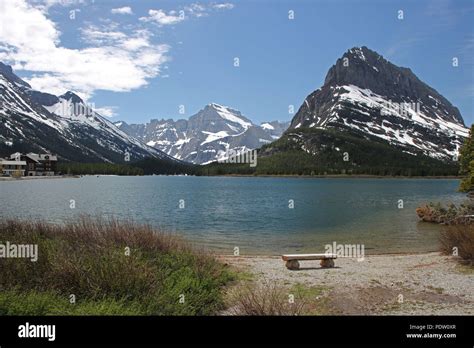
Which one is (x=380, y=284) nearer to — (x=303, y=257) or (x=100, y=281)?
(x=303, y=257)

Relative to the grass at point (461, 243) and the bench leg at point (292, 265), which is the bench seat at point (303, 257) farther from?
the grass at point (461, 243)

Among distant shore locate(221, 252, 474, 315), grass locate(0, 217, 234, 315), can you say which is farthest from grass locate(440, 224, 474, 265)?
grass locate(0, 217, 234, 315)

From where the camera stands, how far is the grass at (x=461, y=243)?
1805cm

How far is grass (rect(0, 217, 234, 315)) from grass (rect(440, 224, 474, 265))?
474 inches

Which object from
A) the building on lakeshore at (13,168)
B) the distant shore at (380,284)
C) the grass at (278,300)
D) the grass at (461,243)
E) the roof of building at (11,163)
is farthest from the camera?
the roof of building at (11,163)

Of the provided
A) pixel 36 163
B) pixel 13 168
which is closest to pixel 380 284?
pixel 13 168

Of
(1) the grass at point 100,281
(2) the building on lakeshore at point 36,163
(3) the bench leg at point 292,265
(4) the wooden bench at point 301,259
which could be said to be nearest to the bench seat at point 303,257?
(4) the wooden bench at point 301,259

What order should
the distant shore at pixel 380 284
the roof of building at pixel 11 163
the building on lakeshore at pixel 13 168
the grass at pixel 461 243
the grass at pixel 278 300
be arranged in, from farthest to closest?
the roof of building at pixel 11 163 → the building on lakeshore at pixel 13 168 → the grass at pixel 461 243 → the distant shore at pixel 380 284 → the grass at pixel 278 300

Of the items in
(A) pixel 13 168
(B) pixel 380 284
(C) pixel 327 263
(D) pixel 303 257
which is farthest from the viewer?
(A) pixel 13 168

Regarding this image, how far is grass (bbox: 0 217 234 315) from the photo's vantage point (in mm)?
8641

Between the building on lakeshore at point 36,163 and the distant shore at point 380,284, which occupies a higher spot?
the building on lakeshore at point 36,163

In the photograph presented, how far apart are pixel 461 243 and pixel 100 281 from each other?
56.1ft

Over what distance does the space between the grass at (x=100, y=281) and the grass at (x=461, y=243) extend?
39.5 feet

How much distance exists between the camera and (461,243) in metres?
19.0
